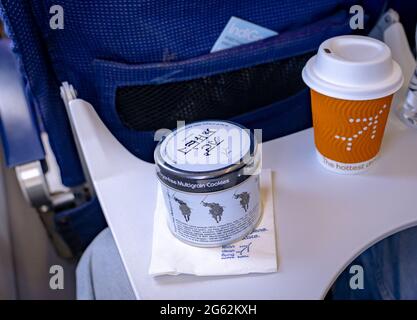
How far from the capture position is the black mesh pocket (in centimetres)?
60

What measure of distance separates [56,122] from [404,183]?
486 mm

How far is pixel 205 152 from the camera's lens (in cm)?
46

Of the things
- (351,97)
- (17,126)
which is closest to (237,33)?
(351,97)

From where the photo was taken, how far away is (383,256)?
0.69m

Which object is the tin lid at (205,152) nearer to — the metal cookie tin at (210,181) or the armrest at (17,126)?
the metal cookie tin at (210,181)

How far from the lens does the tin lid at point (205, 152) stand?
438 mm

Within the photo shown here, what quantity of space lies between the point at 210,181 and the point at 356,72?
8.1 inches

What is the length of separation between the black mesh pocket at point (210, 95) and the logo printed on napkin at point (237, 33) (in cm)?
4

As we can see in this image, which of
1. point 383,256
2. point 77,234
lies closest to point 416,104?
point 383,256

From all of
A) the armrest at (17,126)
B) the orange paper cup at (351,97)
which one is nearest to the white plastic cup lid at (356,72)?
the orange paper cup at (351,97)

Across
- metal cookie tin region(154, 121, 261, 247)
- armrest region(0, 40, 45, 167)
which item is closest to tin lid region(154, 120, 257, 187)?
metal cookie tin region(154, 121, 261, 247)

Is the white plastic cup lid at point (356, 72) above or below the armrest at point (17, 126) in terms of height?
above

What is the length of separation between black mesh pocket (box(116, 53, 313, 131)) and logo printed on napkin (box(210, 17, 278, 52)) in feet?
0.13
